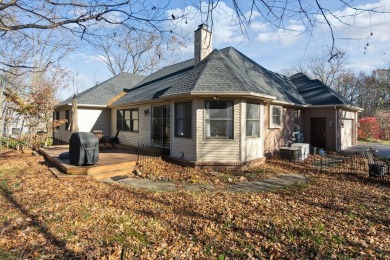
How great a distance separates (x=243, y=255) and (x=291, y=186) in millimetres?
4647

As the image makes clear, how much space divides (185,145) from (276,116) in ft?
21.0

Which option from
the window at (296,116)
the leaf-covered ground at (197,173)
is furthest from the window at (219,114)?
the window at (296,116)

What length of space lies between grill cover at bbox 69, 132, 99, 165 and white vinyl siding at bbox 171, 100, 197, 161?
11.7ft

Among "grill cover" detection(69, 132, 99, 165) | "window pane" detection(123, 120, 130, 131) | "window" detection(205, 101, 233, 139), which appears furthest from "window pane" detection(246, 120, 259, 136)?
"window pane" detection(123, 120, 130, 131)

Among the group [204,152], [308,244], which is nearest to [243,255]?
[308,244]

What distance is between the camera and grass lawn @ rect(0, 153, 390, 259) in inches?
151

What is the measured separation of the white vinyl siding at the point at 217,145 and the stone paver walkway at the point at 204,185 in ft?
6.19

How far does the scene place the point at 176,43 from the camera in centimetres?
484

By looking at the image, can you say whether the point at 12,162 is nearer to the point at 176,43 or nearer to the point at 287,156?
the point at 176,43

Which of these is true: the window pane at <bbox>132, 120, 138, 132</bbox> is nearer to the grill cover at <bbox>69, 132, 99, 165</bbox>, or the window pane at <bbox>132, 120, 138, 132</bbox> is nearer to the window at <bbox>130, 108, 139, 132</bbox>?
the window at <bbox>130, 108, 139, 132</bbox>

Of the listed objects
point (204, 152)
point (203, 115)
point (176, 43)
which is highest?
point (176, 43)

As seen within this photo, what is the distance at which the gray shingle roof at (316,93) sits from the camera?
50.0ft

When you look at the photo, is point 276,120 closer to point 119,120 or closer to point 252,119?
point 252,119

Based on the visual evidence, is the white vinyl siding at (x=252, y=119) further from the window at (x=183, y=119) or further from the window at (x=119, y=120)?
the window at (x=119, y=120)
